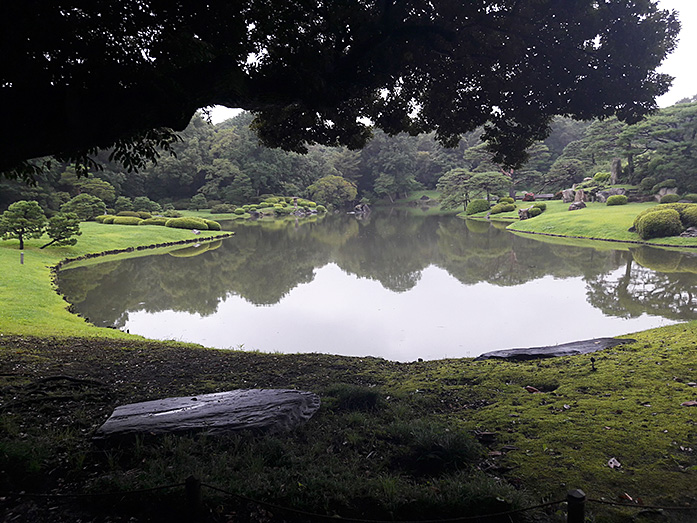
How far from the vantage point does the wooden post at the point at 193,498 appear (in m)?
2.54

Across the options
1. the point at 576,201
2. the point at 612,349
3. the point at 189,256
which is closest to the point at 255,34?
the point at 612,349

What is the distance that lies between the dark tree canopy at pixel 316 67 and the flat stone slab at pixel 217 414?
92.7 inches

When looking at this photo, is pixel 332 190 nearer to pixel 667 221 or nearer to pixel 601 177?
pixel 601 177

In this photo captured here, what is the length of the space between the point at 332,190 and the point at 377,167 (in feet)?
35.3

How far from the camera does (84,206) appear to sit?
30906 millimetres

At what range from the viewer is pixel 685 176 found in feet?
101

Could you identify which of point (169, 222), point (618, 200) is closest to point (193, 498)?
point (169, 222)

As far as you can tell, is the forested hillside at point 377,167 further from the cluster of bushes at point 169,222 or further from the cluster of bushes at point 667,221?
the cluster of bushes at point 667,221

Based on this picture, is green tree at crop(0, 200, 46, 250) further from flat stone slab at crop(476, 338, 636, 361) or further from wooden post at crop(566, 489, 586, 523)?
wooden post at crop(566, 489, 586, 523)

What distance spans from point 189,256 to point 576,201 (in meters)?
28.9

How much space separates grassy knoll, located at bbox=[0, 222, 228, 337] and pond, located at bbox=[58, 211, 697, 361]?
0.74 metres

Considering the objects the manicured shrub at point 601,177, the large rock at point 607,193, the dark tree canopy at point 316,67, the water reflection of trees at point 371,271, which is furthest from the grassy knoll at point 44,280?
the manicured shrub at point 601,177

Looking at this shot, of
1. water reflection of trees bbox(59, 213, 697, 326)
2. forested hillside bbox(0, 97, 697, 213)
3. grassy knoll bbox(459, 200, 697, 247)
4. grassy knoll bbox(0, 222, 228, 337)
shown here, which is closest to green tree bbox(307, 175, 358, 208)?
forested hillside bbox(0, 97, 697, 213)

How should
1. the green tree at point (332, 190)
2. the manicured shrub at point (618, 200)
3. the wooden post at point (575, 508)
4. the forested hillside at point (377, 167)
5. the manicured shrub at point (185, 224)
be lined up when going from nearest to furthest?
Answer: the wooden post at point (575, 508) → the manicured shrub at point (185, 224) → the manicured shrub at point (618, 200) → the forested hillside at point (377, 167) → the green tree at point (332, 190)
